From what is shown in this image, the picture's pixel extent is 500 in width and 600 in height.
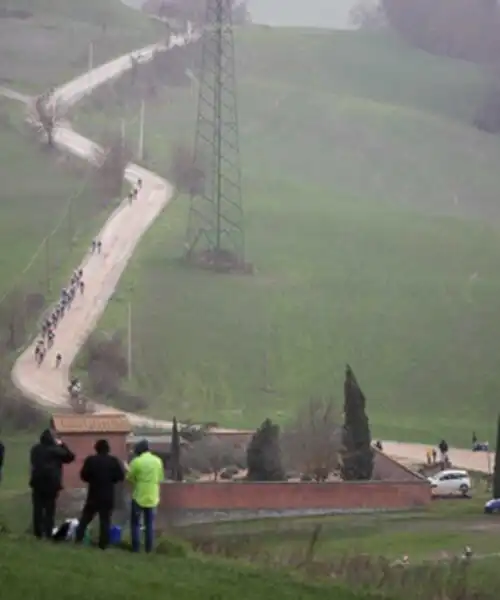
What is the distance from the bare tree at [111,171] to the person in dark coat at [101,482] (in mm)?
57806

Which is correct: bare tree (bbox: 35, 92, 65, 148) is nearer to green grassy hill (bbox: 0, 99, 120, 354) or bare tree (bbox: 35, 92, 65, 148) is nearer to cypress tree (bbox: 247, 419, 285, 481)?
green grassy hill (bbox: 0, 99, 120, 354)

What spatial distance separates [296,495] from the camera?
1117 inches

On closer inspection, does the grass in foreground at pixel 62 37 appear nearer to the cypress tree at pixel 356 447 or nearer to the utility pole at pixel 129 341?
the utility pole at pixel 129 341

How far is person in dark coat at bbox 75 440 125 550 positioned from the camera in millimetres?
12445

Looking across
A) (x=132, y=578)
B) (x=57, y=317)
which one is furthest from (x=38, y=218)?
(x=132, y=578)

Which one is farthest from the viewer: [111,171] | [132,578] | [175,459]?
[111,171]

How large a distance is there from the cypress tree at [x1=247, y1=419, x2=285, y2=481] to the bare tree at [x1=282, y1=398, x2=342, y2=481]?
1344 millimetres

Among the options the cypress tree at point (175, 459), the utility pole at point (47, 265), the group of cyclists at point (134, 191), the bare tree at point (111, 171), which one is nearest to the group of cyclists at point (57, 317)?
the utility pole at point (47, 265)

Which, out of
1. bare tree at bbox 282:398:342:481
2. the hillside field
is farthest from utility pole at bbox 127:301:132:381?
bare tree at bbox 282:398:342:481

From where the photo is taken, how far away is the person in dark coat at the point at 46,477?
1276 cm

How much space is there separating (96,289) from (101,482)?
42.8 metres

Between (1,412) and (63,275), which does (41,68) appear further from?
(1,412)

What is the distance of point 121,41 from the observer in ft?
368

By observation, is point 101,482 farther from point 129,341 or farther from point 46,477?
point 129,341
